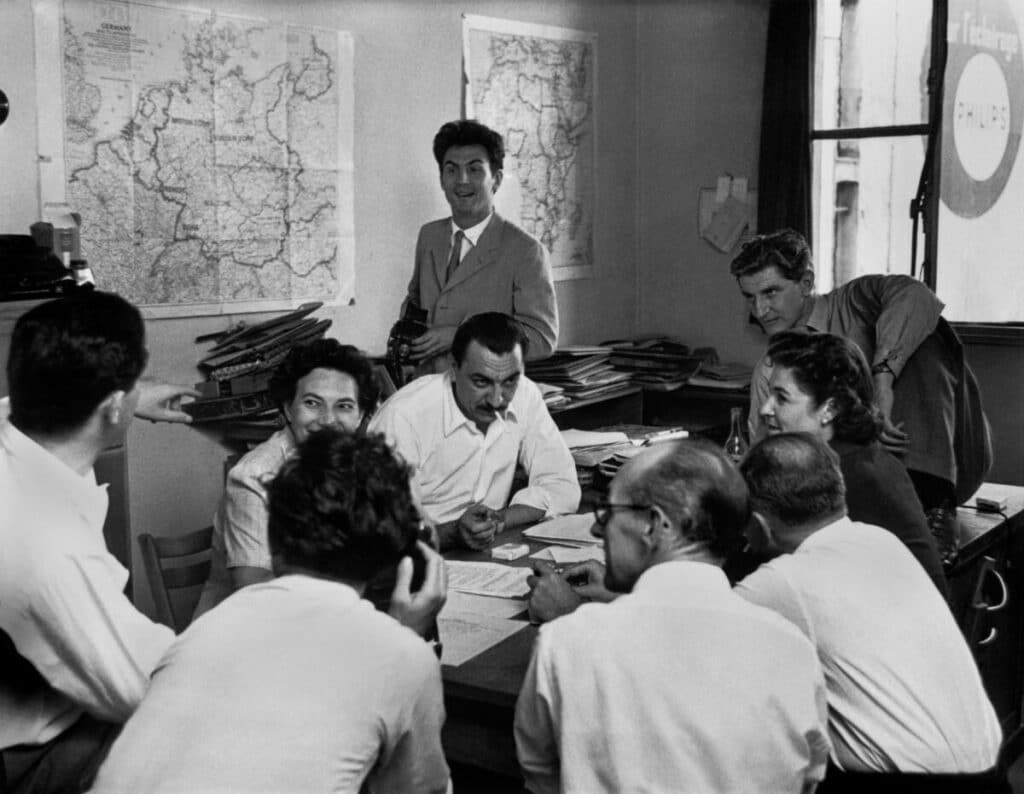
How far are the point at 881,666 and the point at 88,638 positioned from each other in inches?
49.9

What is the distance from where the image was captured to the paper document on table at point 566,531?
3.14m

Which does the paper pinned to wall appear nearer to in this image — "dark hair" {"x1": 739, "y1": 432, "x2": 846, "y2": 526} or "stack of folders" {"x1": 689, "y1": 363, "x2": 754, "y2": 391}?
"stack of folders" {"x1": 689, "y1": 363, "x2": 754, "y2": 391}

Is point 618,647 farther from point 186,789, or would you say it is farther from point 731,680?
point 186,789

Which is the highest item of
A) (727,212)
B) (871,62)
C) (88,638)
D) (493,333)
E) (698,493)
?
(871,62)

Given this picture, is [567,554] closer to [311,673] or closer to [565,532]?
[565,532]

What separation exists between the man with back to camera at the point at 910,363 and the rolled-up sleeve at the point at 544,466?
58 cm

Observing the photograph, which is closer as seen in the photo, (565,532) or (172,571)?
(172,571)

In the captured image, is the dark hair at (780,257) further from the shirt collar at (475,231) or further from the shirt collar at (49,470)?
the shirt collar at (49,470)

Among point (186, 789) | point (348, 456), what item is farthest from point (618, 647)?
point (186, 789)

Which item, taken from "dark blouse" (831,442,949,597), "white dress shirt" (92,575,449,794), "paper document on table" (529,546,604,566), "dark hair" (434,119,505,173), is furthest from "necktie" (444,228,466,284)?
"white dress shirt" (92,575,449,794)

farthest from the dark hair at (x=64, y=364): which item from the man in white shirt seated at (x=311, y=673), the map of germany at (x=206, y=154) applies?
the map of germany at (x=206, y=154)

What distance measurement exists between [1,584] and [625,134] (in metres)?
5.03

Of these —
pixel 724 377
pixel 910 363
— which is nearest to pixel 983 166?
pixel 724 377

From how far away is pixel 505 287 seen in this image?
450cm
